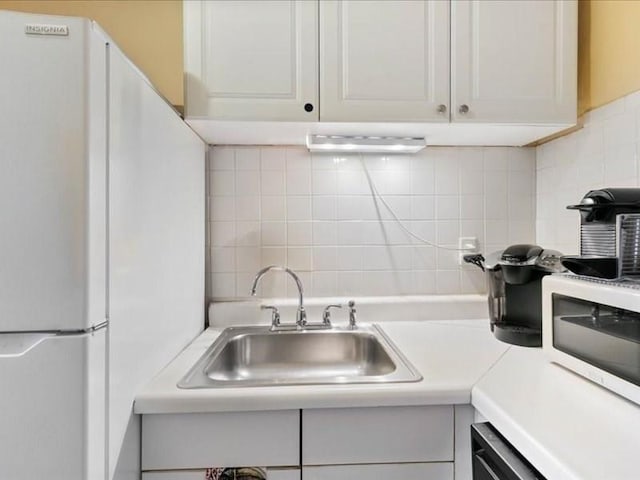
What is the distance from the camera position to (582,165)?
1.29 m

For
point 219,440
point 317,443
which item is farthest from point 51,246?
point 317,443

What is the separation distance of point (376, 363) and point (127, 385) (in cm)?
81

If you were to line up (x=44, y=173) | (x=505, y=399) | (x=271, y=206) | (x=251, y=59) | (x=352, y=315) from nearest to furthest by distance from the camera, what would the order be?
(x=44, y=173) → (x=505, y=399) → (x=251, y=59) → (x=352, y=315) → (x=271, y=206)

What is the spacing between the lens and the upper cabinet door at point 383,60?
116 centimetres

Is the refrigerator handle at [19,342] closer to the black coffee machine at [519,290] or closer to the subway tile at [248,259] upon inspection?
the subway tile at [248,259]

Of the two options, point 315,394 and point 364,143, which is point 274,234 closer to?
point 364,143

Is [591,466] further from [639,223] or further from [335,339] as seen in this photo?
[335,339]

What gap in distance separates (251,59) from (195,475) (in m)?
1.18

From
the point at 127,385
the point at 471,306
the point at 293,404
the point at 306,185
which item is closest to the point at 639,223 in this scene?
the point at 471,306

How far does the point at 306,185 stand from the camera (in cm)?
152

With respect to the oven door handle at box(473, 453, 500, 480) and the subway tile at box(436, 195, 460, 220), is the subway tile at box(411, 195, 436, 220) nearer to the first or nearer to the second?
the subway tile at box(436, 195, 460, 220)

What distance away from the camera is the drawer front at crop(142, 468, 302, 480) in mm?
848

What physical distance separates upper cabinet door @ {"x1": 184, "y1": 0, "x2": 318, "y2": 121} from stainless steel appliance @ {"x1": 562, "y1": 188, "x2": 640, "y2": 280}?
0.83m

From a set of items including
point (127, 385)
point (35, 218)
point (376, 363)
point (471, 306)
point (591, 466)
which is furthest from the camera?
point (471, 306)
